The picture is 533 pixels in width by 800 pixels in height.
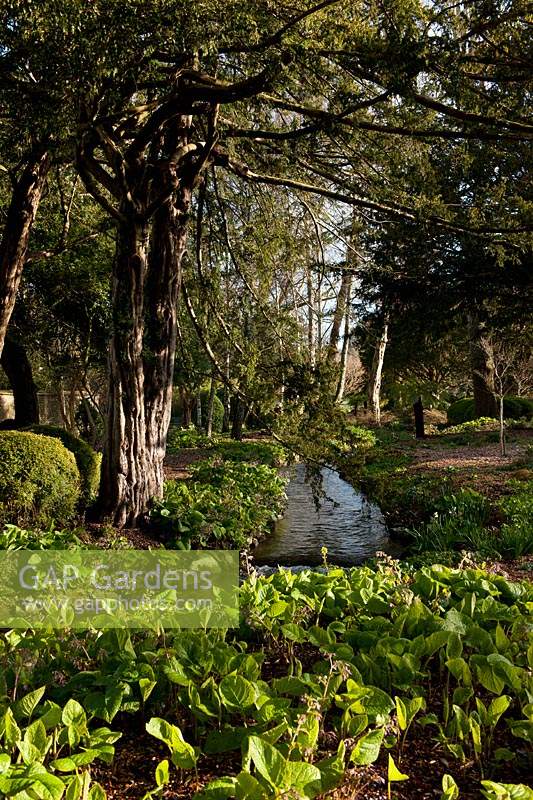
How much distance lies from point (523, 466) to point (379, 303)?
3.84 metres

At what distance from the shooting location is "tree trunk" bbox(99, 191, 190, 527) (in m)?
5.78

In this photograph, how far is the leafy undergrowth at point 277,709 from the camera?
1.58m

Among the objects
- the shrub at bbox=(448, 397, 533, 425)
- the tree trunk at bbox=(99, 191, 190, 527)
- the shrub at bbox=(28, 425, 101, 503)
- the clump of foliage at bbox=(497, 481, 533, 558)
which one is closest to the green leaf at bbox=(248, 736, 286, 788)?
the clump of foliage at bbox=(497, 481, 533, 558)

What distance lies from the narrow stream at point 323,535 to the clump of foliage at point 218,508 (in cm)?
26

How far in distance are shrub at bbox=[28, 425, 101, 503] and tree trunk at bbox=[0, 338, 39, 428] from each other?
3.75 m

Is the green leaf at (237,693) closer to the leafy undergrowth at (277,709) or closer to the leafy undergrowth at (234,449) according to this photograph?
the leafy undergrowth at (277,709)

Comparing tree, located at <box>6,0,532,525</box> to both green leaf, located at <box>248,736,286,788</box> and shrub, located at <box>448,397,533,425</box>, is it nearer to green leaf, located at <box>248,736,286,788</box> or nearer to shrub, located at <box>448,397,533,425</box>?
green leaf, located at <box>248,736,286,788</box>

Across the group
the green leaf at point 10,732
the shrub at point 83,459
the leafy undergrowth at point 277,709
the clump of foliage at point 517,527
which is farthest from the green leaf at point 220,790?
the shrub at point 83,459

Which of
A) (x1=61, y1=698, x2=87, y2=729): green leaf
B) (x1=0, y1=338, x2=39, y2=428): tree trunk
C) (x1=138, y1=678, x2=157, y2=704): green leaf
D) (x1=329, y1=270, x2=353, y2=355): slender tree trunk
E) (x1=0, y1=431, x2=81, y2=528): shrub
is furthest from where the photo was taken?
(x1=0, y1=338, x2=39, y2=428): tree trunk

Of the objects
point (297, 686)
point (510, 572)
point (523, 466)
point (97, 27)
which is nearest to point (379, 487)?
point (510, 572)

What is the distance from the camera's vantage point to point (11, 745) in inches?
66.9

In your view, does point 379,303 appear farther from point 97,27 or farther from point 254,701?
point 254,701

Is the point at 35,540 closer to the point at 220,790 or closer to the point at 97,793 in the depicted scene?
the point at 97,793

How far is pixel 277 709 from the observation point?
1822mm
